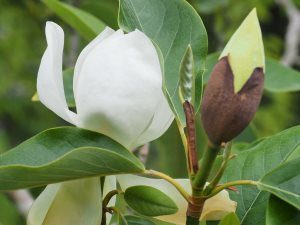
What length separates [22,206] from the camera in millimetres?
1738

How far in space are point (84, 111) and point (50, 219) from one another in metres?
0.15

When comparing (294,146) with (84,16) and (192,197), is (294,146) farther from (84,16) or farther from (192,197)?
(84,16)

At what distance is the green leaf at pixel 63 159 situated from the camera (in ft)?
2.57

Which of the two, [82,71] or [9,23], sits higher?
[82,71]

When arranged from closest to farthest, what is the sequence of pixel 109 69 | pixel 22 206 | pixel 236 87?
pixel 236 87 < pixel 109 69 < pixel 22 206

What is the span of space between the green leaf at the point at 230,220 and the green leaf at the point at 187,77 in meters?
0.15

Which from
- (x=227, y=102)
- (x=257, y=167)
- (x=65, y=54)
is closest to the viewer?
(x=227, y=102)

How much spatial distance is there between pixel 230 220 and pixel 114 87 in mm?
215

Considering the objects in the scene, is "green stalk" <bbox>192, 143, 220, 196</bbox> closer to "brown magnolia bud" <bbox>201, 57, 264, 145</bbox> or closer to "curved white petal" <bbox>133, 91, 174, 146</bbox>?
"brown magnolia bud" <bbox>201, 57, 264, 145</bbox>

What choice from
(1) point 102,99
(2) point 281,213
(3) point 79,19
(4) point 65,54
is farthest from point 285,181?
(4) point 65,54

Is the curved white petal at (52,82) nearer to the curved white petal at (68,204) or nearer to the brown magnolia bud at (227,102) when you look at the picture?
the curved white petal at (68,204)

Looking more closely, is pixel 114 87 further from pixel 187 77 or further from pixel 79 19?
pixel 79 19

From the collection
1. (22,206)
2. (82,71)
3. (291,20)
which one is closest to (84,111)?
(82,71)

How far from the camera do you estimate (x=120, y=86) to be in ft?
2.72
